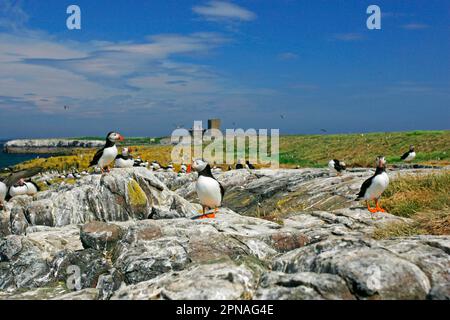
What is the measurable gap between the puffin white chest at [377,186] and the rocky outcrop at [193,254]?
61 centimetres

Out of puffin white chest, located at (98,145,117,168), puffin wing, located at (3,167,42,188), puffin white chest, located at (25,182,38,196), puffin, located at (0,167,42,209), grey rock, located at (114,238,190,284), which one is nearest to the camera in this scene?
grey rock, located at (114,238,190,284)

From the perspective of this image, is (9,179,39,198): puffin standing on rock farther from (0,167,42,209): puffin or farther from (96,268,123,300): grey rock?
(96,268,123,300): grey rock

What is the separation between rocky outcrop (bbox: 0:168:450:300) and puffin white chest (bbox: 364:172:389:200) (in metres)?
0.61

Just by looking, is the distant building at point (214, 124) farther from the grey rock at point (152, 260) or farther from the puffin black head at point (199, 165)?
the grey rock at point (152, 260)

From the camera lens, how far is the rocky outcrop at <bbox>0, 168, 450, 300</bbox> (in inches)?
243

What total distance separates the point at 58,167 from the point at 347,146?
128 ft

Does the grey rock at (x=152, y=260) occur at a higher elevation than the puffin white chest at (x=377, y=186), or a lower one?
lower

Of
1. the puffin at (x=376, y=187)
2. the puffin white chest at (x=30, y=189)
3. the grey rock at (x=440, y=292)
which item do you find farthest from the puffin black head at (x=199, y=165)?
the puffin white chest at (x=30, y=189)

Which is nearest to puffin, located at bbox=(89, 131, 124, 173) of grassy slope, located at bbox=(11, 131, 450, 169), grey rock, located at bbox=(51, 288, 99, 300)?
grey rock, located at bbox=(51, 288, 99, 300)

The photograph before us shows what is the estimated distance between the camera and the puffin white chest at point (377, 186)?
42.9 feet

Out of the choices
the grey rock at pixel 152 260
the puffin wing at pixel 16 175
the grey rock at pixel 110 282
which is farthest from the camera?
the puffin wing at pixel 16 175
